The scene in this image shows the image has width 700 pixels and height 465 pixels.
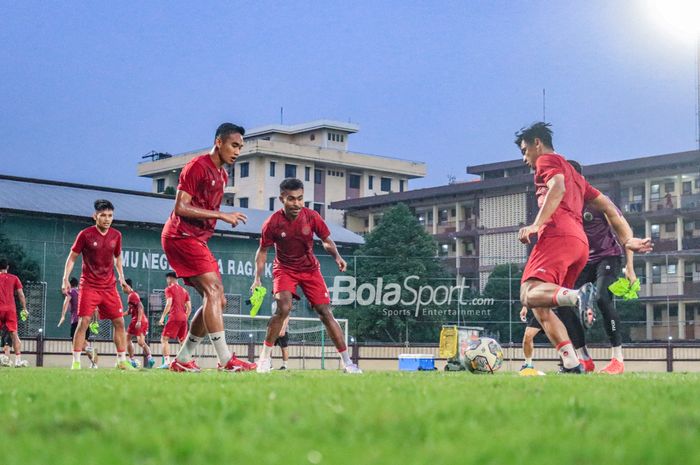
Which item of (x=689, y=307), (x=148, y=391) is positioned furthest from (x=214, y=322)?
(x=689, y=307)

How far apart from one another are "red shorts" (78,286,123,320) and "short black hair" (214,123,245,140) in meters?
4.69

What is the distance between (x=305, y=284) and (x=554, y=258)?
3.38m

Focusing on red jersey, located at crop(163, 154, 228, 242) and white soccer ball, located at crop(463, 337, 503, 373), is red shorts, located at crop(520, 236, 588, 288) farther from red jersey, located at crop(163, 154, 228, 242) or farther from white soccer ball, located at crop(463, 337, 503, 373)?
red jersey, located at crop(163, 154, 228, 242)

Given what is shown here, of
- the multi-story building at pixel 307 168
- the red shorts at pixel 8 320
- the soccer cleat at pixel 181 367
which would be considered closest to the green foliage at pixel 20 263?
the red shorts at pixel 8 320

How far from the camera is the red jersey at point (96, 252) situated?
1476 cm

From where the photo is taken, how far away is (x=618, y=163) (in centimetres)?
7138

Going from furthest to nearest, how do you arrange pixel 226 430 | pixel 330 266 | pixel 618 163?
1. pixel 618 163
2. pixel 330 266
3. pixel 226 430

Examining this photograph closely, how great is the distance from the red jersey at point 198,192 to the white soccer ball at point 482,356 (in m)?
3.65

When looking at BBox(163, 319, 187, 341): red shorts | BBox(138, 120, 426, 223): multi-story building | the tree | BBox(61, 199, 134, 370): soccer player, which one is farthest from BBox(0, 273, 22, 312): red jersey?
BBox(138, 120, 426, 223): multi-story building

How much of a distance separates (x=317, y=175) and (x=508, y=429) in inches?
4034

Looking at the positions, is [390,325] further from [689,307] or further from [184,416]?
[184,416]

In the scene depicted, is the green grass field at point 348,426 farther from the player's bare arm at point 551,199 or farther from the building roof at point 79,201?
the building roof at point 79,201

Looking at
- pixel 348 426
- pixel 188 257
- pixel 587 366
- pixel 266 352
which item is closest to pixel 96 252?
pixel 266 352

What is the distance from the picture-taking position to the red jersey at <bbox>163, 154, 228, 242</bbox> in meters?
10.5
